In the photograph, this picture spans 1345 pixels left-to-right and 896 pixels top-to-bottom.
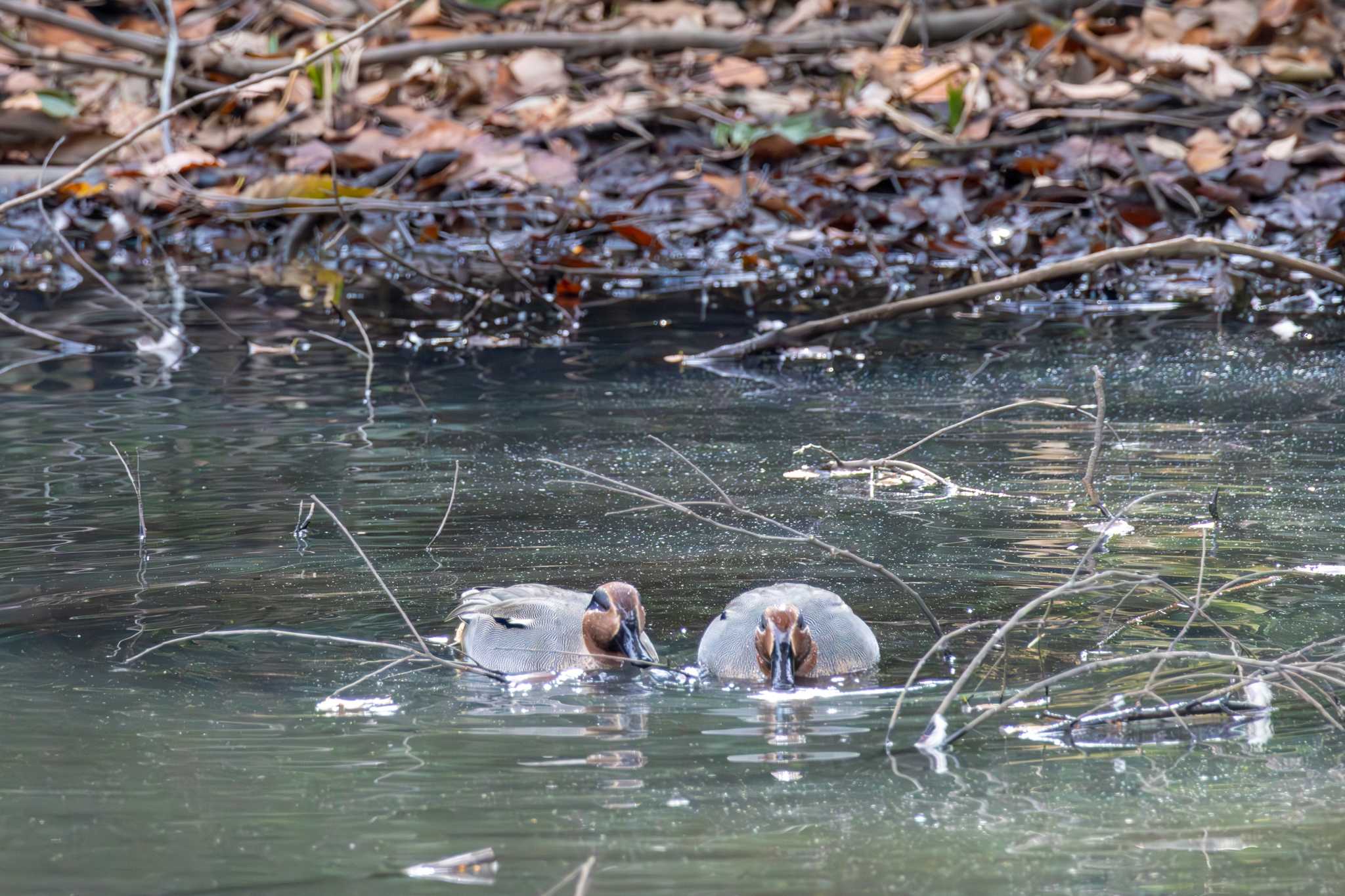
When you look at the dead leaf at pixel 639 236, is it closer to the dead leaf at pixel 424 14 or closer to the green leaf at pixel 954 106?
the green leaf at pixel 954 106

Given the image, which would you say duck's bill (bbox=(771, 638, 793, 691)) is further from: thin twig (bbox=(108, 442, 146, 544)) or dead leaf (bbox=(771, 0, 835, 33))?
dead leaf (bbox=(771, 0, 835, 33))

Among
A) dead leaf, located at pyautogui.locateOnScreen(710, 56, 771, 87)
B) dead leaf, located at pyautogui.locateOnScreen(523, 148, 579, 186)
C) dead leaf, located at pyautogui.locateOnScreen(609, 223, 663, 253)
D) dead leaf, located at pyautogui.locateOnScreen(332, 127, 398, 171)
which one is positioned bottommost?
dead leaf, located at pyautogui.locateOnScreen(609, 223, 663, 253)

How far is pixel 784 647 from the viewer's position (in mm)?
3879

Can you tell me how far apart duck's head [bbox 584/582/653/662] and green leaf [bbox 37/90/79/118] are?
344 inches

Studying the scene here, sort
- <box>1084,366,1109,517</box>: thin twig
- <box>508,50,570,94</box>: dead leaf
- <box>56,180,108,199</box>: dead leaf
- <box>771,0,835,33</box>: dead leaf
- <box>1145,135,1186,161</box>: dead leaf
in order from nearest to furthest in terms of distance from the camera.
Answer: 1. <box>1084,366,1109,517</box>: thin twig
2. <box>56,180,108,199</box>: dead leaf
3. <box>1145,135,1186,161</box>: dead leaf
4. <box>508,50,570,94</box>: dead leaf
5. <box>771,0,835,33</box>: dead leaf

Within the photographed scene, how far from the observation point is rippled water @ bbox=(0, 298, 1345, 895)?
2.88 meters

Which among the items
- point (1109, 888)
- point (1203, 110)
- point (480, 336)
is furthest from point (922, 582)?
point (1203, 110)

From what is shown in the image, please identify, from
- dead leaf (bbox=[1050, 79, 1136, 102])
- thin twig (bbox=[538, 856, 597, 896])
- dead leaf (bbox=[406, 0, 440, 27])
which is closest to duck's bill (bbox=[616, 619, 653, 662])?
thin twig (bbox=[538, 856, 597, 896])

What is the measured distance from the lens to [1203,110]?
11.1 m

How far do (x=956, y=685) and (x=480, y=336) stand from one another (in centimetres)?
543

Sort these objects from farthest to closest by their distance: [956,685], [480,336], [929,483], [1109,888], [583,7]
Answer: [583,7], [480,336], [929,483], [956,685], [1109,888]

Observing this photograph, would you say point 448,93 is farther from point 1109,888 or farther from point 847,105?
point 1109,888

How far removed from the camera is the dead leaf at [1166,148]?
10.5m

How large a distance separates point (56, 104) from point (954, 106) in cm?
568
